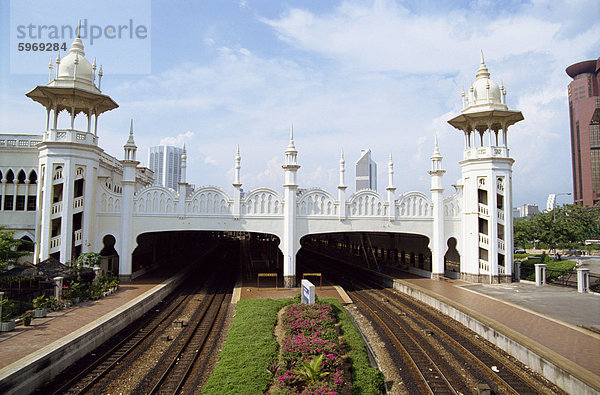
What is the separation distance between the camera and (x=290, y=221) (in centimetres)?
2297

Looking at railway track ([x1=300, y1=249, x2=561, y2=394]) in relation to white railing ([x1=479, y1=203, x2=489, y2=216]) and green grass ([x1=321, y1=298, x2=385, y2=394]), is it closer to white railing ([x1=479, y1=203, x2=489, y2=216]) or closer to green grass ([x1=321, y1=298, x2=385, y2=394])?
green grass ([x1=321, y1=298, x2=385, y2=394])

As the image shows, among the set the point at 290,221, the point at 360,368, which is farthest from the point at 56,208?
the point at 360,368

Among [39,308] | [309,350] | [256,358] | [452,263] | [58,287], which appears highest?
[452,263]

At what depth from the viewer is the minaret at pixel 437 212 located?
24.9 metres

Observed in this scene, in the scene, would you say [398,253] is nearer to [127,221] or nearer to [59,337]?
[127,221]

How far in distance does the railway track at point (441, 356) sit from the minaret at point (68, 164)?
58.7ft

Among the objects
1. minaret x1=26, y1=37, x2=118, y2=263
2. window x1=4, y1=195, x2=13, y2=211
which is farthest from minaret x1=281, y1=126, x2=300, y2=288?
window x1=4, y1=195, x2=13, y2=211

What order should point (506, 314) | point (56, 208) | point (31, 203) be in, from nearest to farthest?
1. point (506, 314)
2. point (56, 208)
3. point (31, 203)

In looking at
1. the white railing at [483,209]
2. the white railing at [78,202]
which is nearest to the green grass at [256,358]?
the white railing at [78,202]

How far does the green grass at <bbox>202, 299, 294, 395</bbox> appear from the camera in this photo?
9078 millimetres

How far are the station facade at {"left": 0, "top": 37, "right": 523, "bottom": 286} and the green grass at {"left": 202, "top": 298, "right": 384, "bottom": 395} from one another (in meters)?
8.46

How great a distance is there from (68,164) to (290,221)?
14.1 m

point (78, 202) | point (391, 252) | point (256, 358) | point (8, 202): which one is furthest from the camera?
point (391, 252)

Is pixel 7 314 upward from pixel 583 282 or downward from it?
downward
